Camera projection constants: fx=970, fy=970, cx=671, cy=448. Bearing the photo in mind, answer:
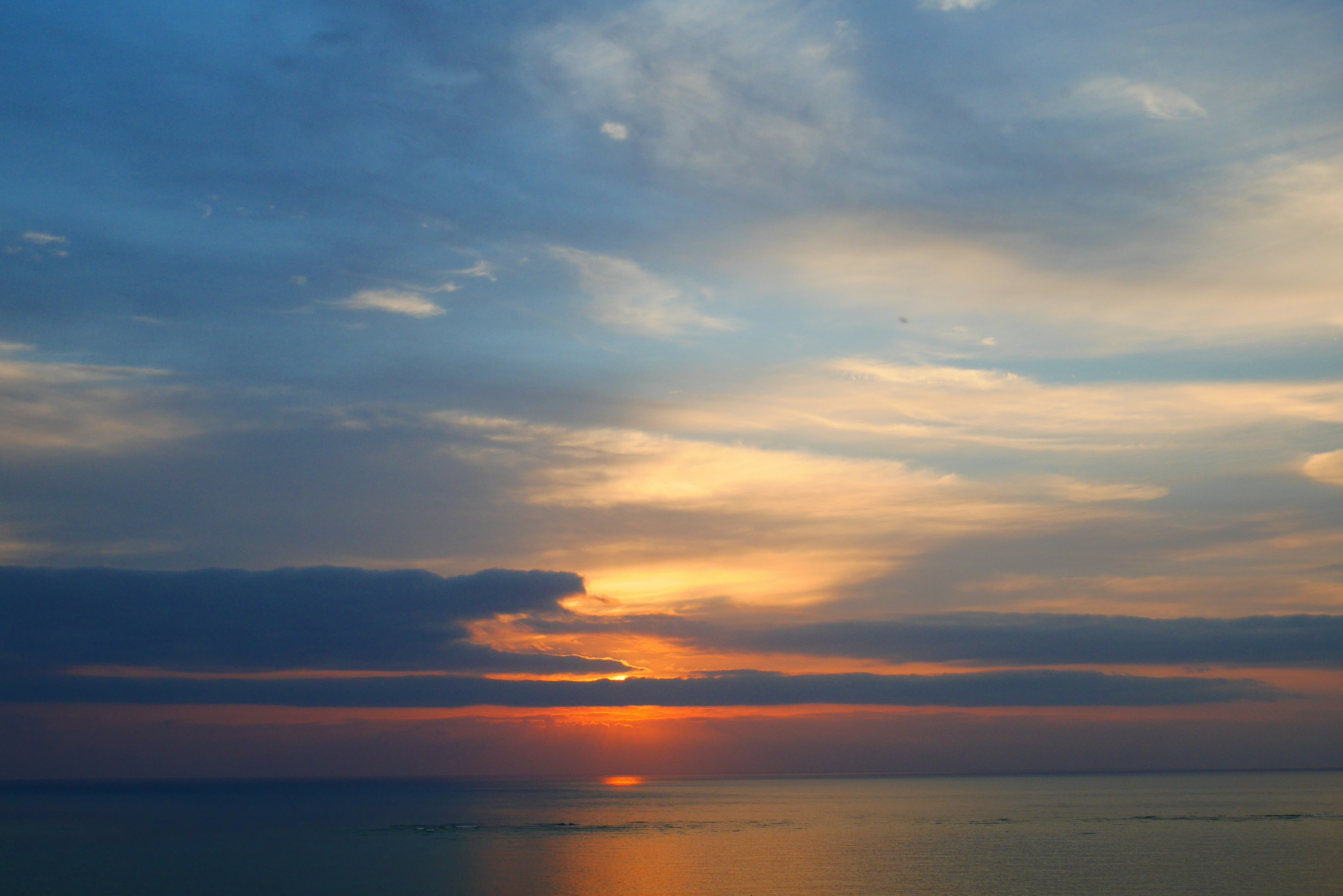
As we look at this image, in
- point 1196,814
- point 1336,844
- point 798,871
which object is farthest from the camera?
point 1196,814

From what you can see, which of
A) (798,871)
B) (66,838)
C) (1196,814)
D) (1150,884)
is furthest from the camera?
(1196,814)

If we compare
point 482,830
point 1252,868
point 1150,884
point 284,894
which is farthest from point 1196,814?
point 284,894

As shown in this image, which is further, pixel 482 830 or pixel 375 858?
pixel 482 830

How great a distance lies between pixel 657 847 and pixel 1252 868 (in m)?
67.8

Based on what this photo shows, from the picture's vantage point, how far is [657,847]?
126 m

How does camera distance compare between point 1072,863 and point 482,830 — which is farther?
point 482,830

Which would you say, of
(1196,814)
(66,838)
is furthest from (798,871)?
(1196,814)

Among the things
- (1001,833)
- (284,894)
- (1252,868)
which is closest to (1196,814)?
(1001,833)

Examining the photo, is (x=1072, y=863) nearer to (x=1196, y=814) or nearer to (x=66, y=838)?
(x=1196, y=814)

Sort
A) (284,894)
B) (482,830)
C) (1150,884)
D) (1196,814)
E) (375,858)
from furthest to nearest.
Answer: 1. (1196,814)
2. (482,830)
3. (375,858)
4. (1150,884)
5. (284,894)

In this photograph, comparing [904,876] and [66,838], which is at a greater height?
[904,876]

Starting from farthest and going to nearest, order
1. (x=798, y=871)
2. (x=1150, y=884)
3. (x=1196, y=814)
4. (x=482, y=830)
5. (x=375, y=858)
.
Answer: (x=1196, y=814)
(x=482, y=830)
(x=375, y=858)
(x=798, y=871)
(x=1150, y=884)

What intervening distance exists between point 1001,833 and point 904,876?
6287 cm

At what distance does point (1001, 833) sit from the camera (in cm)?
14838
